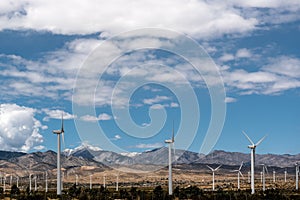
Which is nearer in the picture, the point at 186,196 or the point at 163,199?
the point at 163,199

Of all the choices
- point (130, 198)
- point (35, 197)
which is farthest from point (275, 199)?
point (35, 197)

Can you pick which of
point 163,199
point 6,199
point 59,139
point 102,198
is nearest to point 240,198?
point 163,199

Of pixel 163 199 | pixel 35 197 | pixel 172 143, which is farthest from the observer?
pixel 172 143

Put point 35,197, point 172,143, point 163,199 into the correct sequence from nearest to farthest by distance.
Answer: point 163,199 < point 35,197 < point 172,143

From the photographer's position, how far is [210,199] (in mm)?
122000

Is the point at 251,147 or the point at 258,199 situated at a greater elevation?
the point at 251,147

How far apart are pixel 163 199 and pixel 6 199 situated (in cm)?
3453

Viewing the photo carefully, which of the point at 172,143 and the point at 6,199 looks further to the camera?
the point at 172,143

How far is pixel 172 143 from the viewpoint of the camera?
5463 inches

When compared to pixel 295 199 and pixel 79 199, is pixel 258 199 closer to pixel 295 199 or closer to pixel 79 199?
pixel 295 199

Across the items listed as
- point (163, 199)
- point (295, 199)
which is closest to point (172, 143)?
point (163, 199)

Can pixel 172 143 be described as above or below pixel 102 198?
above

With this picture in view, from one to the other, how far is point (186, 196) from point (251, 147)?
767 inches

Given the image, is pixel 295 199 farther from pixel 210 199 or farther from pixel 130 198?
pixel 130 198
